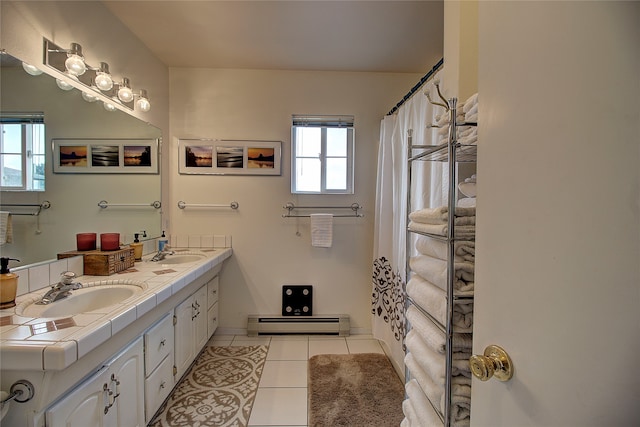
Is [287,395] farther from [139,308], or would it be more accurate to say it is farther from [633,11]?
[633,11]

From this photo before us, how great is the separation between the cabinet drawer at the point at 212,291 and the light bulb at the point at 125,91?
152cm

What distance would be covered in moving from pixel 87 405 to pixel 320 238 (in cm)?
179

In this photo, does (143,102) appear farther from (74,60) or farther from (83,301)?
(83,301)

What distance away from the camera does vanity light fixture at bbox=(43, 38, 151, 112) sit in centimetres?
143

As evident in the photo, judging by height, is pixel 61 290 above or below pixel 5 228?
below

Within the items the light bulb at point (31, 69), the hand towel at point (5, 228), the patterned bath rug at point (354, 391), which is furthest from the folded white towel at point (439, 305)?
the light bulb at point (31, 69)

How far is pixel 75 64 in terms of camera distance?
147cm

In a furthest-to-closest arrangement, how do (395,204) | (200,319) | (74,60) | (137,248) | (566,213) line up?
(395,204)
(200,319)
(137,248)
(74,60)
(566,213)

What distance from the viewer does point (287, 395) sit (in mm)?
1806

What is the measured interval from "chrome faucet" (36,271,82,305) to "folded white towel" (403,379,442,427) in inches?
62.2

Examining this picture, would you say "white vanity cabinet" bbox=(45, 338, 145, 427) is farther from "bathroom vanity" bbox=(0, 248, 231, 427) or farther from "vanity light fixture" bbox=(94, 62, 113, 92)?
"vanity light fixture" bbox=(94, 62, 113, 92)

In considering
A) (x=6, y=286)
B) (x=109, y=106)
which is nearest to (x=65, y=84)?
(x=109, y=106)

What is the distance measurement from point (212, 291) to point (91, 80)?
173 cm

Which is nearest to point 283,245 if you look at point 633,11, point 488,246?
point 488,246
